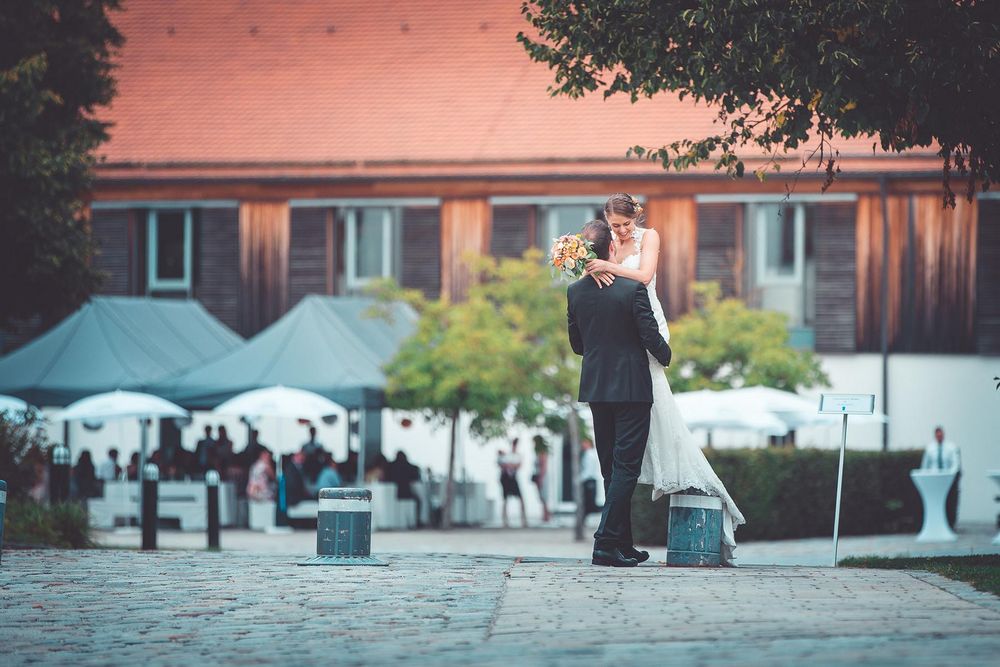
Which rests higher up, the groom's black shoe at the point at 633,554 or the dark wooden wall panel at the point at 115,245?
the dark wooden wall panel at the point at 115,245

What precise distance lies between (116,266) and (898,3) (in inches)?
1160

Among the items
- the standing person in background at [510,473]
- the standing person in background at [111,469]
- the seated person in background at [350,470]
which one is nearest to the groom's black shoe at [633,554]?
the seated person in background at [350,470]

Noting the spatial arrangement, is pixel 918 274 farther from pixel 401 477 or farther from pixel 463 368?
pixel 401 477

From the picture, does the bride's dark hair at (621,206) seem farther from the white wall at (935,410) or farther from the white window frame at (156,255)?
the white window frame at (156,255)

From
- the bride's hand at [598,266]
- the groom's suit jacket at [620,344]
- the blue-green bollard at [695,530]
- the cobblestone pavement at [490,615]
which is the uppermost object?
the bride's hand at [598,266]

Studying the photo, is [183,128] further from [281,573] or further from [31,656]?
[31,656]

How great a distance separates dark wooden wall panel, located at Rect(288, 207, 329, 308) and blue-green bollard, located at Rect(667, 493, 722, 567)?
28347mm

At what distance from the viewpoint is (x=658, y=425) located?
1135 centimetres

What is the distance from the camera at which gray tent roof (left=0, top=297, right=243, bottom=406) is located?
30422mm

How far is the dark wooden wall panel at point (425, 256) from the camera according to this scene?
39.1 m

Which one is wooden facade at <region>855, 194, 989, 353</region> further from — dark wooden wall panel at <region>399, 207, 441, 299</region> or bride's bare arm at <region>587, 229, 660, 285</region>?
bride's bare arm at <region>587, 229, 660, 285</region>

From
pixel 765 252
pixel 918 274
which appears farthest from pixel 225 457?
pixel 918 274

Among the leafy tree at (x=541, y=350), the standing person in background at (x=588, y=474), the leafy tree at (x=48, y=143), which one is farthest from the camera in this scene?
the standing person in background at (x=588, y=474)

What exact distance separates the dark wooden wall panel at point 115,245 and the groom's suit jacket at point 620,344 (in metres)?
30.0
